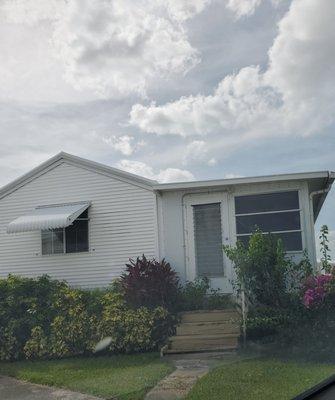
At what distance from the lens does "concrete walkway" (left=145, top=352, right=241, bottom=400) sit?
7035 millimetres

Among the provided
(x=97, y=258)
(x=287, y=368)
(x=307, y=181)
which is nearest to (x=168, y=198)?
(x=97, y=258)

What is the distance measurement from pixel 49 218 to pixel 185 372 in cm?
642

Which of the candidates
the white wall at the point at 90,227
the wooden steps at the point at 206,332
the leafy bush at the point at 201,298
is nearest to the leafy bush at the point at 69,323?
the wooden steps at the point at 206,332

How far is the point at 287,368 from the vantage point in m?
7.89

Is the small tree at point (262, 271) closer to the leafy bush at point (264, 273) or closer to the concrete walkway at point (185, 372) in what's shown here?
the leafy bush at point (264, 273)

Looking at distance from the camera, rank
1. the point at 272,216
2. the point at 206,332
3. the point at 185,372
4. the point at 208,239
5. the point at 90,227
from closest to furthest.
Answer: the point at 185,372, the point at 206,332, the point at 272,216, the point at 208,239, the point at 90,227

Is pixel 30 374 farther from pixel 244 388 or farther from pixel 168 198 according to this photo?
pixel 168 198

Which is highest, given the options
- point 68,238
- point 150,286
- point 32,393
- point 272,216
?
point 272,216

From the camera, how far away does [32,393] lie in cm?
781

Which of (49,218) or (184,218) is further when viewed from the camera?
(49,218)

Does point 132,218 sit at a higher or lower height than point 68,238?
higher

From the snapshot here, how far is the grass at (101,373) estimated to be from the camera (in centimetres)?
748

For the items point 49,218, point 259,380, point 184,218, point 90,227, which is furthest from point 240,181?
point 259,380

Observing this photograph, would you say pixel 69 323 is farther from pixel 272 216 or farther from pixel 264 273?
pixel 272 216
